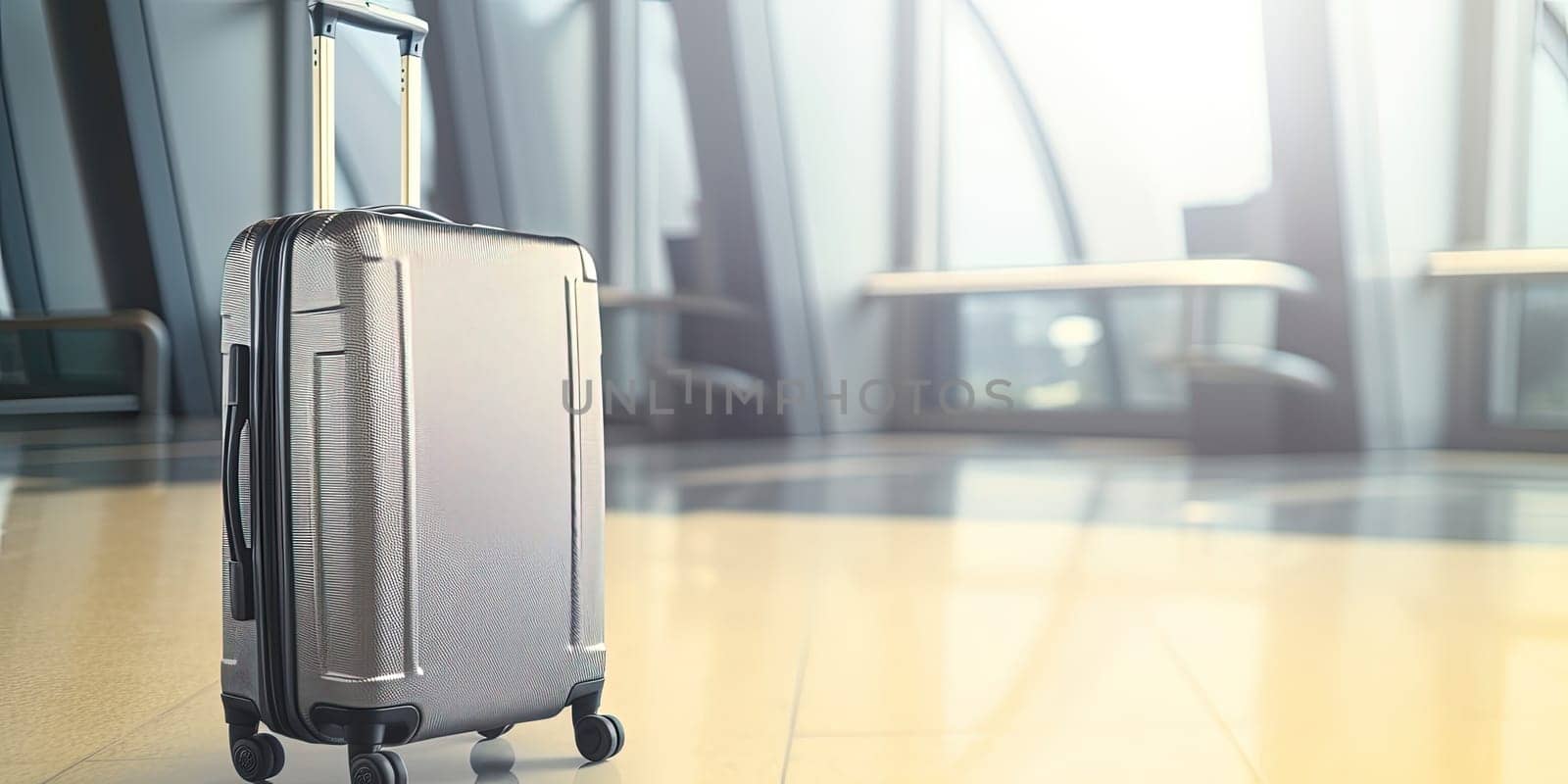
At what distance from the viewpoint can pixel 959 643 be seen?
1648mm

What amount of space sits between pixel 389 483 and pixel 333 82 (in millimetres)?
424

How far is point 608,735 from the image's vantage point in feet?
3.66

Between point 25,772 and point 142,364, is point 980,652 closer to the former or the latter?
point 25,772

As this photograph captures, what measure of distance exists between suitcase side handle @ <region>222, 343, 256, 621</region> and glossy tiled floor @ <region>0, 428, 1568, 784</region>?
19cm

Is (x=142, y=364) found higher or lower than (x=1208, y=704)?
higher

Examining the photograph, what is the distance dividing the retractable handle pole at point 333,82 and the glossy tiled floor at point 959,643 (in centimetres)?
55

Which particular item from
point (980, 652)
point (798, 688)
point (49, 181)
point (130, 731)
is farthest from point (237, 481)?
point (49, 181)

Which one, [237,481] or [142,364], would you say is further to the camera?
[142,364]

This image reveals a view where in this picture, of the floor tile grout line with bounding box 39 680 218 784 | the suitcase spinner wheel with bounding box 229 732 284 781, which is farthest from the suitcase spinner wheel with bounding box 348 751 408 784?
the floor tile grout line with bounding box 39 680 218 784

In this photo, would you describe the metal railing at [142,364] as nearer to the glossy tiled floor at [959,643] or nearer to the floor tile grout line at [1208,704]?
the glossy tiled floor at [959,643]

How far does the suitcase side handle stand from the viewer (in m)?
1.02

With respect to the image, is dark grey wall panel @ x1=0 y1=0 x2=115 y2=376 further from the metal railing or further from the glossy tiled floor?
the glossy tiled floor

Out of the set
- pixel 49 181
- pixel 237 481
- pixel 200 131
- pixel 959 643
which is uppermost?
pixel 200 131

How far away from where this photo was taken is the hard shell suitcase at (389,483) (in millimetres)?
986
